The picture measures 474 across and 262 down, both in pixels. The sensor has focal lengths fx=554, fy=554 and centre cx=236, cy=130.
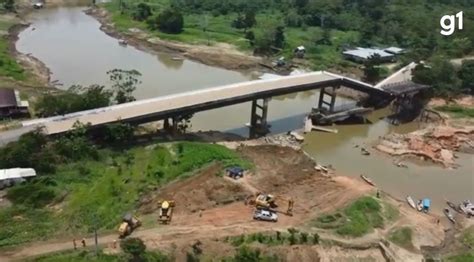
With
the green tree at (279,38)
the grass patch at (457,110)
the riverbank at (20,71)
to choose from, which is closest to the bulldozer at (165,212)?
the riverbank at (20,71)

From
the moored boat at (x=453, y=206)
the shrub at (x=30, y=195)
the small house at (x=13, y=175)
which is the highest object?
the small house at (x=13, y=175)

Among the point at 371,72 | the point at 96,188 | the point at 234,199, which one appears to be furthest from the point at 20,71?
the point at 371,72

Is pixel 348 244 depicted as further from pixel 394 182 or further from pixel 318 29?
pixel 318 29

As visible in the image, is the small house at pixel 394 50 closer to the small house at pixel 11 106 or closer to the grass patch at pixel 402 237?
the grass patch at pixel 402 237

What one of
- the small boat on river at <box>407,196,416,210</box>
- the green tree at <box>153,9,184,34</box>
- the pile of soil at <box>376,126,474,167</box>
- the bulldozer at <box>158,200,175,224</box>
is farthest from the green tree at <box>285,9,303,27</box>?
the bulldozer at <box>158,200,175,224</box>

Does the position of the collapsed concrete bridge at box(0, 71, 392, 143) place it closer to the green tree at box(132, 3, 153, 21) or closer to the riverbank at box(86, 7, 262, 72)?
the riverbank at box(86, 7, 262, 72)
